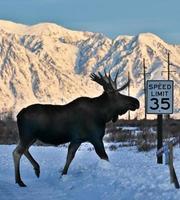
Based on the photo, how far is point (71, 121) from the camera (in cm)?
1598

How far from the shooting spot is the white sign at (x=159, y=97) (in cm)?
1730

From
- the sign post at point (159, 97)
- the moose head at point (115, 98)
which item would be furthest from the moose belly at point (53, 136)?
the sign post at point (159, 97)

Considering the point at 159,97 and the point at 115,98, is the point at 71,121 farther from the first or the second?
the point at 159,97

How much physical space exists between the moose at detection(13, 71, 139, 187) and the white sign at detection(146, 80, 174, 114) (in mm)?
842

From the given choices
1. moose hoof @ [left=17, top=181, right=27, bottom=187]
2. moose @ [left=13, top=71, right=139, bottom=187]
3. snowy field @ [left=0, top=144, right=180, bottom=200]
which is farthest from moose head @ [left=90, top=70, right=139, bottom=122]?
moose hoof @ [left=17, top=181, right=27, bottom=187]

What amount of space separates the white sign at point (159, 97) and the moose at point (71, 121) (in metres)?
0.84

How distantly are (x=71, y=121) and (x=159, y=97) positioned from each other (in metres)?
2.70

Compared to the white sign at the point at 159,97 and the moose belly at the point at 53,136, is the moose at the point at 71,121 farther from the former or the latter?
the white sign at the point at 159,97

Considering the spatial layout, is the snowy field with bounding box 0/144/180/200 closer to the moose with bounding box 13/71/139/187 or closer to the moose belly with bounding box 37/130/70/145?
the moose with bounding box 13/71/139/187

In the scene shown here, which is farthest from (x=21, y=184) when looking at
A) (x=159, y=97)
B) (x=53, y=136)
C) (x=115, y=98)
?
(x=159, y=97)

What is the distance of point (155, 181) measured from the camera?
1318 cm

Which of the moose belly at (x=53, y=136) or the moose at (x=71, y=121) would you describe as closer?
the moose at (x=71, y=121)

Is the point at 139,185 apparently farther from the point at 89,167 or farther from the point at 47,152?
the point at 47,152

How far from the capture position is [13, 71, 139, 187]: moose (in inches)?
614
